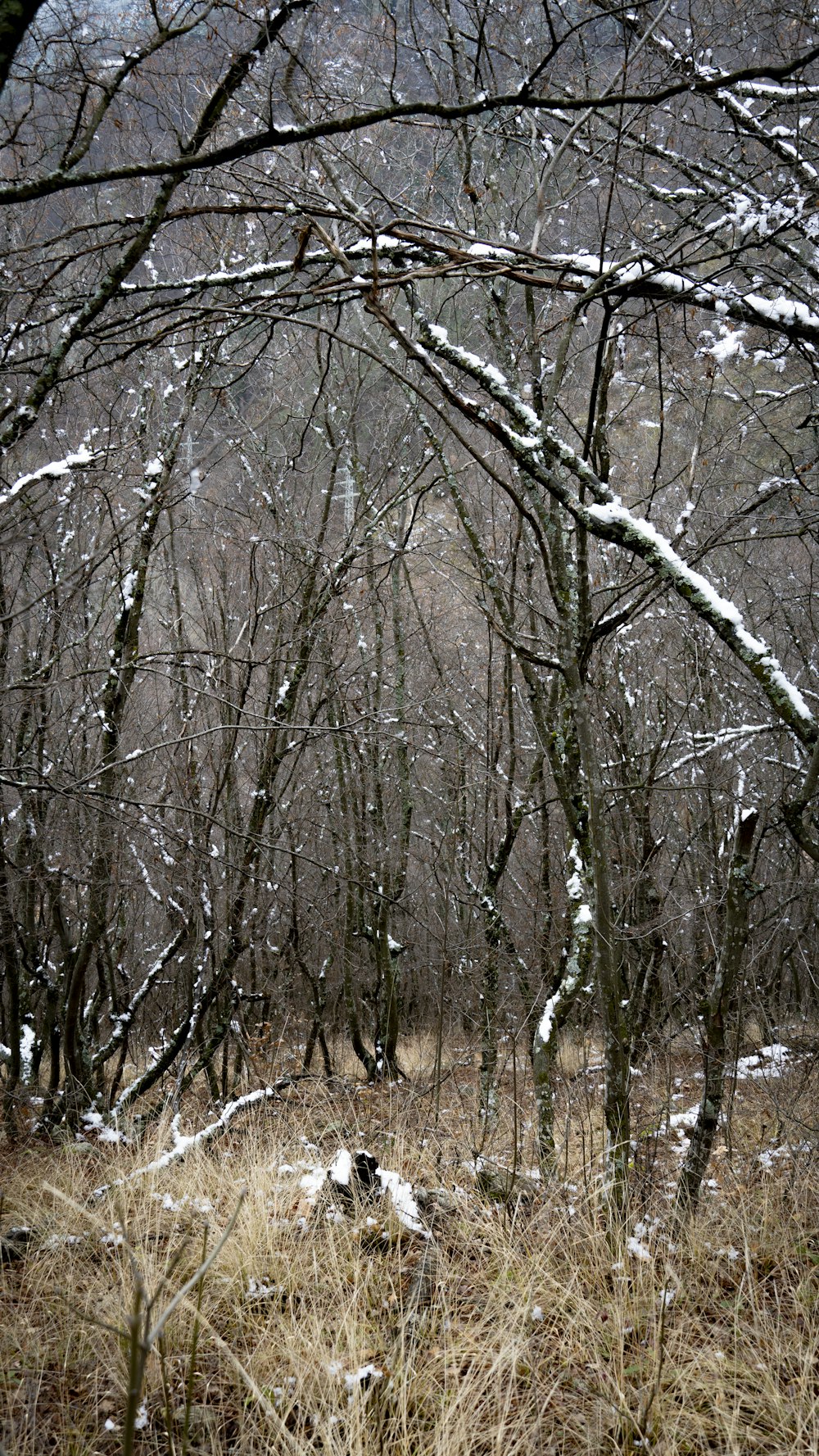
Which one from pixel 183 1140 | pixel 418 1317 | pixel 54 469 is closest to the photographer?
pixel 418 1317

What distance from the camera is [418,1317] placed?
2805 millimetres

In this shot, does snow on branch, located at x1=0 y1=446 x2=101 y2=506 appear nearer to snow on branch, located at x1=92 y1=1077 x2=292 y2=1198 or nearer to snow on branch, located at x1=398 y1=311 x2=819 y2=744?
snow on branch, located at x1=398 y1=311 x2=819 y2=744

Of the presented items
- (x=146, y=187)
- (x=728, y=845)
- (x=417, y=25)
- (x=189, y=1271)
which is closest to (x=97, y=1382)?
(x=189, y=1271)

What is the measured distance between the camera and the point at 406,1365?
2482mm

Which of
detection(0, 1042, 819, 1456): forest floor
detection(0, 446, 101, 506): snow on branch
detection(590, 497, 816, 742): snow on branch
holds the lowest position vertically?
detection(0, 1042, 819, 1456): forest floor

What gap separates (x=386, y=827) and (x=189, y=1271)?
5.98 m

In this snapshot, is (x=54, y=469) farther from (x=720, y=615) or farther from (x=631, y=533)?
(x=720, y=615)

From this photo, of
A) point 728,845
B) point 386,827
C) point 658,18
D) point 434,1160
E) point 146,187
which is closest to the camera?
point 658,18

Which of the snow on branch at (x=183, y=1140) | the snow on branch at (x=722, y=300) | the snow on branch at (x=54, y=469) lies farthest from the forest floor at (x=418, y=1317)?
the snow on branch at (x=722, y=300)

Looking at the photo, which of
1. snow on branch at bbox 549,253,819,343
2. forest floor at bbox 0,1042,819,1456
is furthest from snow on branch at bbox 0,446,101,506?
forest floor at bbox 0,1042,819,1456

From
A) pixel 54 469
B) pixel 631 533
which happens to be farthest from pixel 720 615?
pixel 54 469

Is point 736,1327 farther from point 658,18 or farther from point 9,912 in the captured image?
point 9,912

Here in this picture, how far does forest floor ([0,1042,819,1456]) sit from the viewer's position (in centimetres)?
231

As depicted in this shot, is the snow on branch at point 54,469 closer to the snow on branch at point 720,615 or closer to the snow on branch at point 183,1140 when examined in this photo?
the snow on branch at point 720,615
